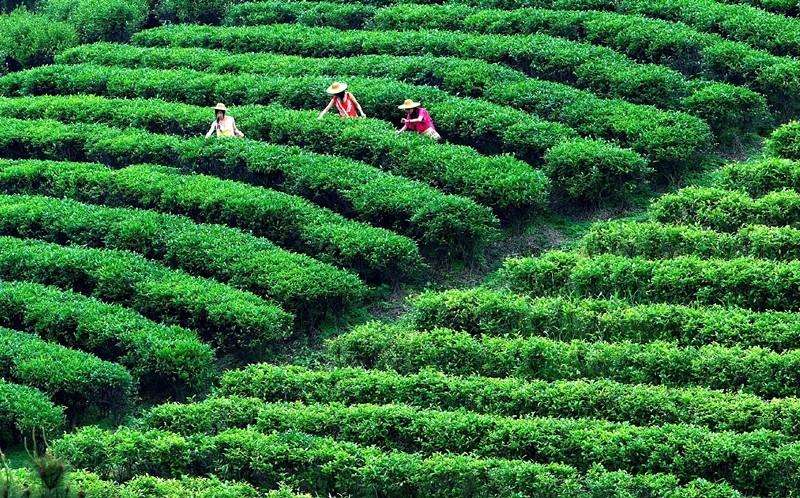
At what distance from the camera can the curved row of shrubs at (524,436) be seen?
15.2 m

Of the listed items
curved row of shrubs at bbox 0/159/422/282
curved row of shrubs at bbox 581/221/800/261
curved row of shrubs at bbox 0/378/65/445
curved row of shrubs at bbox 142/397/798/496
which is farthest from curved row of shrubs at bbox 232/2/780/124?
curved row of shrubs at bbox 0/378/65/445

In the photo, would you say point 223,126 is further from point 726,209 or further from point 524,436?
point 524,436

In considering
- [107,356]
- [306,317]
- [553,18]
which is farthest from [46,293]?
[553,18]

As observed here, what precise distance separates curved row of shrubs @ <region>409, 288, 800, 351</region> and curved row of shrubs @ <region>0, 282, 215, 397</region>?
2847 mm

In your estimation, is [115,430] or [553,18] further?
[553,18]

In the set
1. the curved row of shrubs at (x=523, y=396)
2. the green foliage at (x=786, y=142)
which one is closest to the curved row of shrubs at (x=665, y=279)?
the curved row of shrubs at (x=523, y=396)

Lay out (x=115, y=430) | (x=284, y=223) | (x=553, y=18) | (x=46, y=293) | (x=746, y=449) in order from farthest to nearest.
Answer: (x=553, y=18) → (x=284, y=223) → (x=46, y=293) → (x=115, y=430) → (x=746, y=449)

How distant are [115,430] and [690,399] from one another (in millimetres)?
6949

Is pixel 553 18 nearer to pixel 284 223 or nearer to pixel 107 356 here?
pixel 284 223

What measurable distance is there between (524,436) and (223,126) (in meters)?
10.4

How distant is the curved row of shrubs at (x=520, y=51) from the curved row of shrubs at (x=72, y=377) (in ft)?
32.8

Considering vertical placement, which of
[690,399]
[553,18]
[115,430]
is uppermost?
[553,18]

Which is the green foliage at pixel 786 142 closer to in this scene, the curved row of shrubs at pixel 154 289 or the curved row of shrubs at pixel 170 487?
the curved row of shrubs at pixel 154 289

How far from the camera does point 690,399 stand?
16.3 meters
